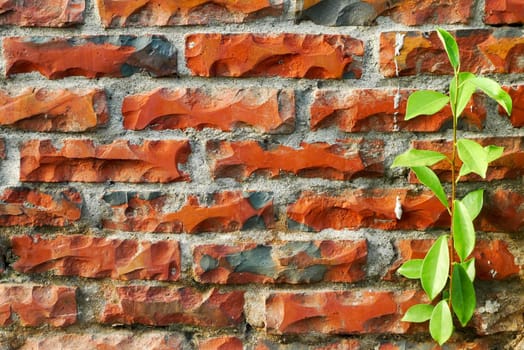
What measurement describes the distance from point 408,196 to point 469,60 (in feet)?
0.95

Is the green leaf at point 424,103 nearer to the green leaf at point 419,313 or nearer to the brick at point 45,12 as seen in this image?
the green leaf at point 419,313

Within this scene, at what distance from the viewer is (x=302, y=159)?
1.20 m

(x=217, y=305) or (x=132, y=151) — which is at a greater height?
(x=132, y=151)

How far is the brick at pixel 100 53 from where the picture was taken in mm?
1194

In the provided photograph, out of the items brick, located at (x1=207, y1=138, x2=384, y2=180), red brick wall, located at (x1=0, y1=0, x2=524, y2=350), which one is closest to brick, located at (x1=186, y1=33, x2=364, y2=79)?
red brick wall, located at (x1=0, y1=0, x2=524, y2=350)

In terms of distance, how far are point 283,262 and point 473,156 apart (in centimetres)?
42

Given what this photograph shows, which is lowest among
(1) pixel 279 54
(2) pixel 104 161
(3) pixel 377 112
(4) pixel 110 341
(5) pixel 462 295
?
(4) pixel 110 341

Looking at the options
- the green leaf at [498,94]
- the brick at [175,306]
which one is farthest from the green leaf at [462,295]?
the brick at [175,306]

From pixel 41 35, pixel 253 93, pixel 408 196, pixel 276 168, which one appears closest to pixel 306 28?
pixel 253 93

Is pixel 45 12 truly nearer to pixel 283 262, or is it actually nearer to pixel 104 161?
pixel 104 161

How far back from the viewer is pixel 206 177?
1.21 m

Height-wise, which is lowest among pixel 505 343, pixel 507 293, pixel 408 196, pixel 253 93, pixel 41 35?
pixel 505 343

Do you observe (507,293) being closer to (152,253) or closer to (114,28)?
(152,253)

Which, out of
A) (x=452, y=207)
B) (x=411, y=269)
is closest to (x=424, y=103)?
(x=452, y=207)
